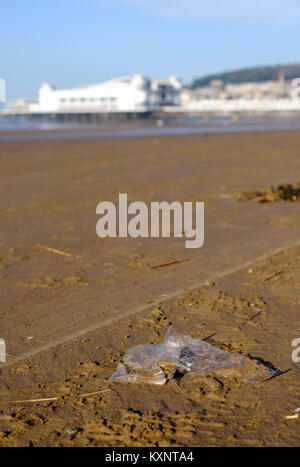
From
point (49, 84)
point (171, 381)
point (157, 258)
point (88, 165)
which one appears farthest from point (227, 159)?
point (49, 84)

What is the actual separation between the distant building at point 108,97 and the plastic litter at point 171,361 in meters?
96.2

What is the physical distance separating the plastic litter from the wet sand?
0.07 m

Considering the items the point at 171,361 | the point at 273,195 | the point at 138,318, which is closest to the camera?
the point at 171,361

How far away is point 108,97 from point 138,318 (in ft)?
346

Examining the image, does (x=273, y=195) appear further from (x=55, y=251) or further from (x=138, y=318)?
(x=138, y=318)

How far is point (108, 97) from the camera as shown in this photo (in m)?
106

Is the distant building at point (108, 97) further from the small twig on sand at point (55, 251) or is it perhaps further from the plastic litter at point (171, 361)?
the plastic litter at point (171, 361)

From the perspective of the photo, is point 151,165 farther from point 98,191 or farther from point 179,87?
point 179,87

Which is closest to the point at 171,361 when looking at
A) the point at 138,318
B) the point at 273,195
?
the point at 138,318

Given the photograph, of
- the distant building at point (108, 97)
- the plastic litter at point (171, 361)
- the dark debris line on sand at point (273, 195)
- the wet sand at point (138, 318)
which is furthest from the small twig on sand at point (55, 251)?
the distant building at point (108, 97)

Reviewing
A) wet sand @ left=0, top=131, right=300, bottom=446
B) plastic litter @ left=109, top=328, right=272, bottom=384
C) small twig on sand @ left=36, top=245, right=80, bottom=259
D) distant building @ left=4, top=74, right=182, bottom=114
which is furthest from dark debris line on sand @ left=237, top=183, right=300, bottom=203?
distant building @ left=4, top=74, right=182, bottom=114

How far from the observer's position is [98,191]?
9.88 metres

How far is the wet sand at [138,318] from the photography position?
8.81 feet

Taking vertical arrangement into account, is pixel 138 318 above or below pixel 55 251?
below
